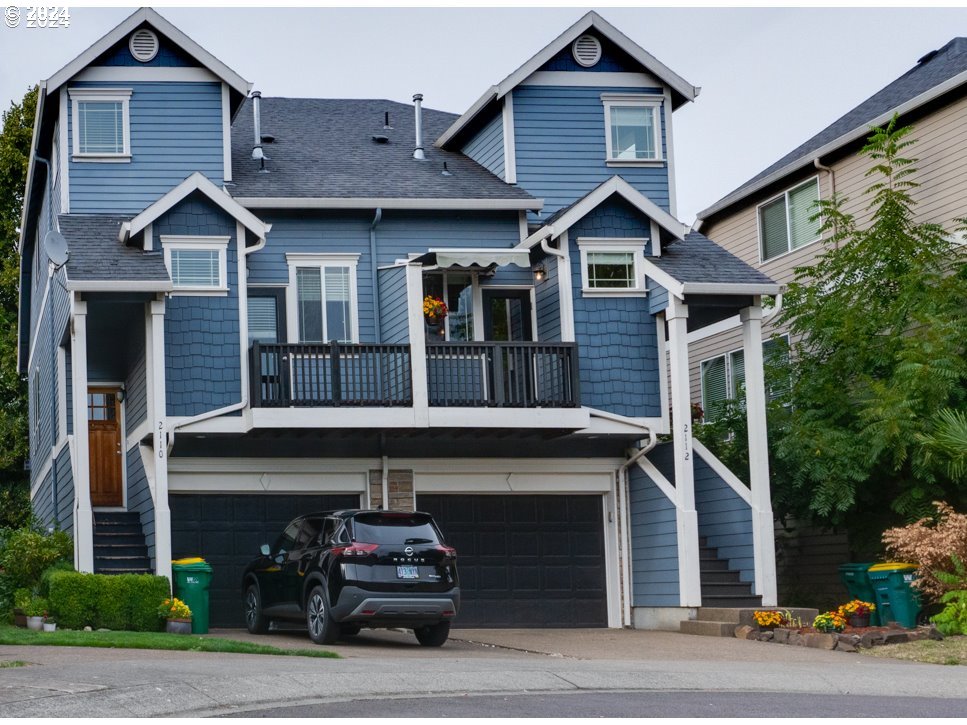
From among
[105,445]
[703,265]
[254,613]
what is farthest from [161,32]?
[254,613]

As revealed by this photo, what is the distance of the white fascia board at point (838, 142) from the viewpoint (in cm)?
2412

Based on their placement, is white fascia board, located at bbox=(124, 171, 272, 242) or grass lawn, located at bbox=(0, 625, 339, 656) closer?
grass lawn, located at bbox=(0, 625, 339, 656)

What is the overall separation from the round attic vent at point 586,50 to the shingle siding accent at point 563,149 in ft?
1.62

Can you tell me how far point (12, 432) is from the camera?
35531 mm

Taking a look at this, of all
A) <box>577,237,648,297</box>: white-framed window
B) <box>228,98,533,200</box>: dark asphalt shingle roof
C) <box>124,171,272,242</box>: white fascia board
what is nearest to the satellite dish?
<box>124,171,272,242</box>: white fascia board

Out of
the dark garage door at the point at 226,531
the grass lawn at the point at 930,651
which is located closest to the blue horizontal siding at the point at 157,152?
the dark garage door at the point at 226,531

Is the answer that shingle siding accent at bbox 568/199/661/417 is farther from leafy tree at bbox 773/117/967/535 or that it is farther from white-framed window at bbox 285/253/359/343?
white-framed window at bbox 285/253/359/343

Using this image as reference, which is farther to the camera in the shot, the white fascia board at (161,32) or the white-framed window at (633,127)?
the white-framed window at (633,127)

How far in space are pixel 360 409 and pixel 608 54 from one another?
8169 millimetres

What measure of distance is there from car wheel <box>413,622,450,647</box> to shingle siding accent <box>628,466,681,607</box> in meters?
4.96

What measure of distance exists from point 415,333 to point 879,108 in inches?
432

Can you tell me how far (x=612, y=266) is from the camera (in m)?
23.5

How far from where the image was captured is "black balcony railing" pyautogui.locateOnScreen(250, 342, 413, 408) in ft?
70.9

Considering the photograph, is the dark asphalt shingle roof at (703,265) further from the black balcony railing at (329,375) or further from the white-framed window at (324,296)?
the white-framed window at (324,296)
